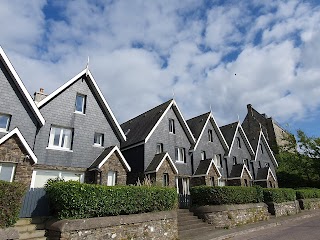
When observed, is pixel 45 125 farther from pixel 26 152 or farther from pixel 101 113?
pixel 101 113

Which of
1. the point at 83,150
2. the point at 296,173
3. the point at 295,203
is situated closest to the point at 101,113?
the point at 83,150

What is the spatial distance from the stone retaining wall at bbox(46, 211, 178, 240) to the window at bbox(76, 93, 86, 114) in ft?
33.2

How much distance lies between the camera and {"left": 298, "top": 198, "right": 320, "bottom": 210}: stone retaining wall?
24.8 meters

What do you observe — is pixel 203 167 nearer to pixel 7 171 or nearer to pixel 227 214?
pixel 227 214

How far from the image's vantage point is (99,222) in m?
9.86

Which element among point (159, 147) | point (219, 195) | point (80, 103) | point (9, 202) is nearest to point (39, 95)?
point (80, 103)

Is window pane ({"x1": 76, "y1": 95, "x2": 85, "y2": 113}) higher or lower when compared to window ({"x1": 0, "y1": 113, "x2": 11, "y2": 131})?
higher

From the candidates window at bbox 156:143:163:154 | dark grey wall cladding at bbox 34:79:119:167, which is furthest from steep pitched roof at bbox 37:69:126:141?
window at bbox 156:143:163:154

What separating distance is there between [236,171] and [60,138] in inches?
827

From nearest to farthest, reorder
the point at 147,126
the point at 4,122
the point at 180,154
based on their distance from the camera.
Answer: the point at 4,122 → the point at 147,126 → the point at 180,154

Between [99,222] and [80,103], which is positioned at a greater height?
[80,103]

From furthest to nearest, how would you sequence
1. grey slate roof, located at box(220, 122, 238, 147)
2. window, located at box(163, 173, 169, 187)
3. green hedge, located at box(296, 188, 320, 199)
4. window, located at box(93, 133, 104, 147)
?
1. grey slate roof, located at box(220, 122, 238, 147)
2. green hedge, located at box(296, 188, 320, 199)
3. window, located at box(163, 173, 169, 187)
4. window, located at box(93, 133, 104, 147)

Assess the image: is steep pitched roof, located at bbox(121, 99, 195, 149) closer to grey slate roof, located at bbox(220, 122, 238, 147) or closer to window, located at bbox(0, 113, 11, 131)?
grey slate roof, located at bbox(220, 122, 238, 147)

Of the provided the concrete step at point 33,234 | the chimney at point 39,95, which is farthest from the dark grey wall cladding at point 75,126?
the concrete step at point 33,234
